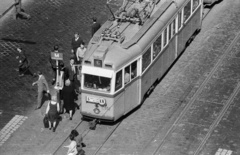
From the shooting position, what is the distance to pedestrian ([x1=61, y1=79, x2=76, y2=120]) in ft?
100

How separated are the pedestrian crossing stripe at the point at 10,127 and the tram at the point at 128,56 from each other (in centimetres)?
261

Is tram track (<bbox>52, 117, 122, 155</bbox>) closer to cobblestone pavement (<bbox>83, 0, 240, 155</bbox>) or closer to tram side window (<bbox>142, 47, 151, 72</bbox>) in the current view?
cobblestone pavement (<bbox>83, 0, 240, 155</bbox>)

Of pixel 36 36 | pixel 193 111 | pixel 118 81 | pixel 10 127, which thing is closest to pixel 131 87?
pixel 118 81

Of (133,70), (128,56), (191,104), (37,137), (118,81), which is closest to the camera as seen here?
(118,81)

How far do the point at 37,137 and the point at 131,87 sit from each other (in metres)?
4.03

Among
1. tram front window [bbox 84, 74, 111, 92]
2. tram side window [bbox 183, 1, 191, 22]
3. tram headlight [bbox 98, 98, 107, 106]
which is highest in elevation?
A: tram side window [bbox 183, 1, 191, 22]

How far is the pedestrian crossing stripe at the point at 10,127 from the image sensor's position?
30.3 metres

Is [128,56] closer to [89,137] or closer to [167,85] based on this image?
[89,137]

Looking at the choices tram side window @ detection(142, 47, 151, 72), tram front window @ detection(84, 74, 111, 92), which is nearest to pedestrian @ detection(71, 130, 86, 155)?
tram front window @ detection(84, 74, 111, 92)

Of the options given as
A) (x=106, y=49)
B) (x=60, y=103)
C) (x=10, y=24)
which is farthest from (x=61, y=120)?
(x=10, y=24)

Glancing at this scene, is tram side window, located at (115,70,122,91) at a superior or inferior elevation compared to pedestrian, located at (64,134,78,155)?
superior

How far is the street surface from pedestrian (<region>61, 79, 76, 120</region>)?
1.33 m

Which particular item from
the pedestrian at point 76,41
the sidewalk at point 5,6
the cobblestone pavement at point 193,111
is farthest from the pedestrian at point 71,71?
the sidewalk at point 5,6

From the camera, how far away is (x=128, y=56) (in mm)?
30141
